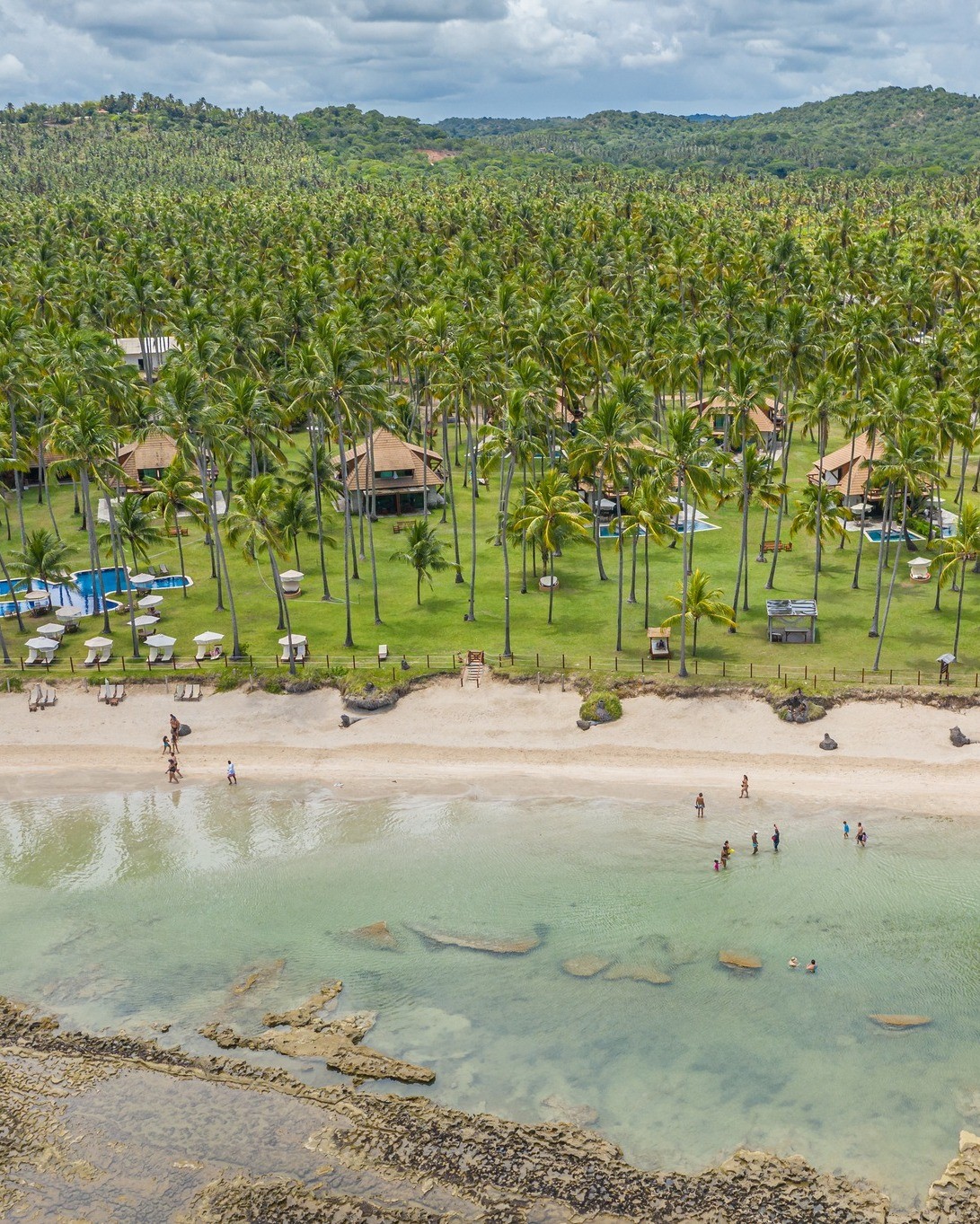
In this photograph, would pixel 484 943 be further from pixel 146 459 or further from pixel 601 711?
pixel 146 459

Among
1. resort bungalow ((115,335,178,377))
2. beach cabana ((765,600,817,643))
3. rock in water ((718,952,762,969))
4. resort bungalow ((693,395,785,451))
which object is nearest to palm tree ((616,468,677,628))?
beach cabana ((765,600,817,643))

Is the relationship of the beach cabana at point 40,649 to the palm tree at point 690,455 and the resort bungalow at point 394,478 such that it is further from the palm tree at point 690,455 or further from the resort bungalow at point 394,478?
the palm tree at point 690,455

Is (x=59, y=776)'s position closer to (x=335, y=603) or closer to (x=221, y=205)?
(x=335, y=603)

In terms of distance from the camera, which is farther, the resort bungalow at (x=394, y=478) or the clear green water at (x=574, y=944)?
the resort bungalow at (x=394, y=478)

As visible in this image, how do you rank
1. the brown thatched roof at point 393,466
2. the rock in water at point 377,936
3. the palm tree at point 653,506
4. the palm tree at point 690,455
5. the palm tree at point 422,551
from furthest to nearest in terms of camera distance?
the brown thatched roof at point 393,466 < the palm tree at point 422,551 < the palm tree at point 653,506 < the palm tree at point 690,455 < the rock in water at point 377,936

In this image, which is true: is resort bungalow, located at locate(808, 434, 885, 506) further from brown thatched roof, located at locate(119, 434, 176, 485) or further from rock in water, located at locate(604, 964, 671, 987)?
brown thatched roof, located at locate(119, 434, 176, 485)

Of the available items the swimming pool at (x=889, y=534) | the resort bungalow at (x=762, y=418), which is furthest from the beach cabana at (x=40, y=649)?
the swimming pool at (x=889, y=534)
